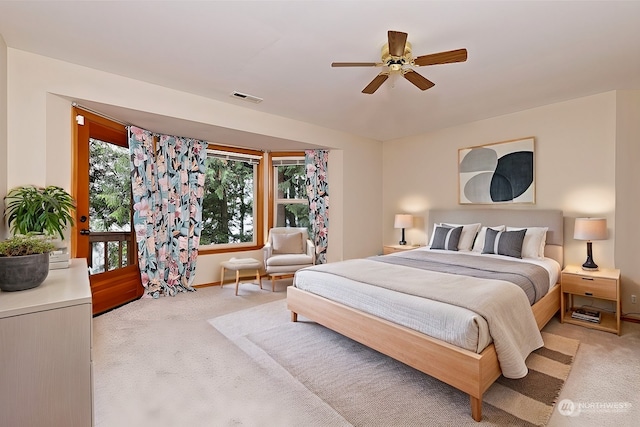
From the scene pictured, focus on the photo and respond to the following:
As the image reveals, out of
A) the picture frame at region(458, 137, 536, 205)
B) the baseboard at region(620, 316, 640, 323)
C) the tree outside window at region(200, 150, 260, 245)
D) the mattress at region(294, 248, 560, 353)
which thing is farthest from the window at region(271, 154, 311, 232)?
the baseboard at region(620, 316, 640, 323)

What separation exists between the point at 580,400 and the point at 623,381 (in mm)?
509

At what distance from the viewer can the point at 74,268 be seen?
7.29 ft

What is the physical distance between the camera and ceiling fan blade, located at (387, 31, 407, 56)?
196 cm

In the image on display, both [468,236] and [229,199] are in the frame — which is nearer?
[468,236]

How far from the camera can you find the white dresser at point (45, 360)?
1.25 meters

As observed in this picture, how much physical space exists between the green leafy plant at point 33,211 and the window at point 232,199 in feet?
7.85

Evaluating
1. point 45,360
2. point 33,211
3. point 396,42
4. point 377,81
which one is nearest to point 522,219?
point 377,81

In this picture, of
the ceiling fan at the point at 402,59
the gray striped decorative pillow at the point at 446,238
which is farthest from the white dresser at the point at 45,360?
the gray striped decorative pillow at the point at 446,238

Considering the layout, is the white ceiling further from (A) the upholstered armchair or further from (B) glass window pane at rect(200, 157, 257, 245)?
(A) the upholstered armchair

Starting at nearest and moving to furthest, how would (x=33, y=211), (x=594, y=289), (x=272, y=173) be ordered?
(x=33, y=211) < (x=594, y=289) < (x=272, y=173)

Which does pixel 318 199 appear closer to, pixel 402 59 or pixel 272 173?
pixel 272 173

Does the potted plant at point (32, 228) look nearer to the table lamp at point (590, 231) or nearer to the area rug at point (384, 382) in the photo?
the area rug at point (384, 382)

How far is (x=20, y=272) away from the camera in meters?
1.51

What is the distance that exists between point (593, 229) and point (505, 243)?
81 cm
